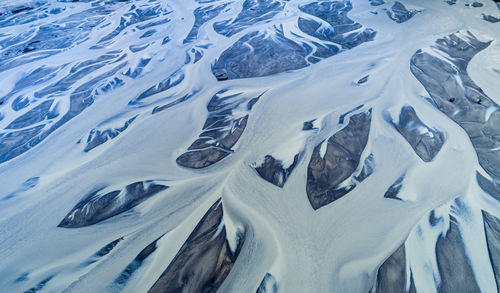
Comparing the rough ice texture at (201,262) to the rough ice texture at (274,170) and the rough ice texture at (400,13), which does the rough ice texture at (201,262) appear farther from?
the rough ice texture at (400,13)

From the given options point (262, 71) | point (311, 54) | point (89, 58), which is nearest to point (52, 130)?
point (89, 58)

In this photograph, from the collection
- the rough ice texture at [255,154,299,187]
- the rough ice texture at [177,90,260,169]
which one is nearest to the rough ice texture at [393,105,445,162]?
the rough ice texture at [255,154,299,187]

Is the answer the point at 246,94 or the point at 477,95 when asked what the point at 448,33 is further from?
the point at 246,94

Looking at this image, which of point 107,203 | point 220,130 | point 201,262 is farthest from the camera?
point 220,130

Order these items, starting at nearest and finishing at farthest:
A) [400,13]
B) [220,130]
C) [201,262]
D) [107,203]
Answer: [201,262], [107,203], [220,130], [400,13]

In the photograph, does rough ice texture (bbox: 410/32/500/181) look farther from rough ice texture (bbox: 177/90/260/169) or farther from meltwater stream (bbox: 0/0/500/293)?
rough ice texture (bbox: 177/90/260/169)

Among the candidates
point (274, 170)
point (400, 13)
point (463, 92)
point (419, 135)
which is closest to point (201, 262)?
point (274, 170)

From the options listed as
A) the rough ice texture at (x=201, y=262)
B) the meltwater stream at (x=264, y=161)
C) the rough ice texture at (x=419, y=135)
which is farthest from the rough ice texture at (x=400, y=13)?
the rough ice texture at (x=201, y=262)

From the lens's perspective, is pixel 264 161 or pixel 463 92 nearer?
pixel 264 161

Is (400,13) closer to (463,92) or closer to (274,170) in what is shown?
(463,92)
